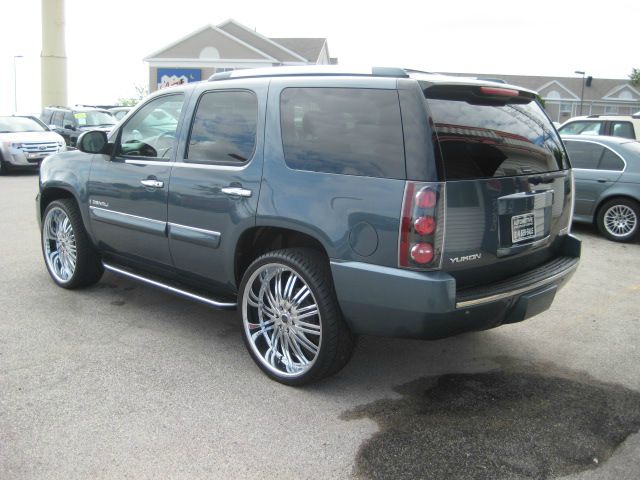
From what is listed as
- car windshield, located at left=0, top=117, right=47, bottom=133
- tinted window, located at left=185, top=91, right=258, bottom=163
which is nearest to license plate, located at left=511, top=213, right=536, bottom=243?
tinted window, located at left=185, top=91, right=258, bottom=163

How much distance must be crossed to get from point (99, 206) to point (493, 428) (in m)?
3.61

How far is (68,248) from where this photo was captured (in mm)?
5848

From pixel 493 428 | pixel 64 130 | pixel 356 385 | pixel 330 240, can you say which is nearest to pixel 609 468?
pixel 493 428

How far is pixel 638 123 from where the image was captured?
43.8ft

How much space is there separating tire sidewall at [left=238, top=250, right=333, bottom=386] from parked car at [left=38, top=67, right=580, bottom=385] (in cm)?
1

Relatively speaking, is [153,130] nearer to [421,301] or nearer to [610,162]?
[421,301]

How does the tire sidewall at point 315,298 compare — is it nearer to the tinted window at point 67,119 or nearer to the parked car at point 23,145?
the parked car at point 23,145

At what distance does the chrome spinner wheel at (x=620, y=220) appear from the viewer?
9.09 meters

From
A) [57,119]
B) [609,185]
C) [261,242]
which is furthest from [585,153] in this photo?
[57,119]

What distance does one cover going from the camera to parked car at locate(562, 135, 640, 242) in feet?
29.9

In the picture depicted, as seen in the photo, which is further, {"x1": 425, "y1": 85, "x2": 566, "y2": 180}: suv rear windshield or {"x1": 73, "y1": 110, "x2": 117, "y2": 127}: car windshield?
{"x1": 73, "y1": 110, "x2": 117, "y2": 127}: car windshield

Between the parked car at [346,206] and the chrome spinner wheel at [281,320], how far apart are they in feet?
0.03

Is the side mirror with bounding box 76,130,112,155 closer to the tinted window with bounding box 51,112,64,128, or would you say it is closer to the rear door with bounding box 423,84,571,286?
the rear door with bounding box 423,84,571,286

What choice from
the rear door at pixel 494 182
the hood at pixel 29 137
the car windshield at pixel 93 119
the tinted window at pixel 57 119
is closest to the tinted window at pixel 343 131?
the rear door at pixel 494 182
